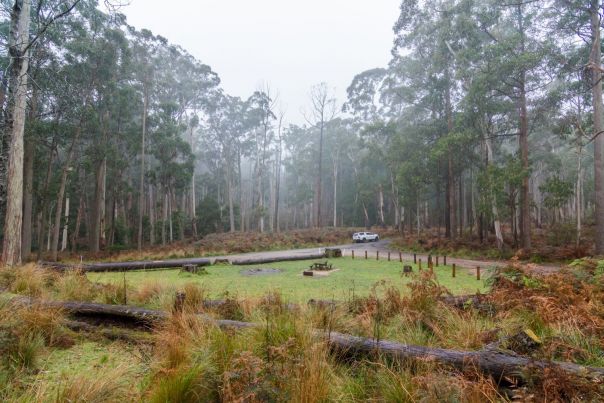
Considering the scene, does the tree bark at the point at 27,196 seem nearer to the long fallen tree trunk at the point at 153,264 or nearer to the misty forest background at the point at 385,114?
Result: the misty forest background at the point at 385,114

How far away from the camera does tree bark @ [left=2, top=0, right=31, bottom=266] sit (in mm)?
8227

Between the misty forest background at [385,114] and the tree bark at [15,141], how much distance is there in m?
0.09

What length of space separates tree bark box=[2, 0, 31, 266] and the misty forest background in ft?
0.28

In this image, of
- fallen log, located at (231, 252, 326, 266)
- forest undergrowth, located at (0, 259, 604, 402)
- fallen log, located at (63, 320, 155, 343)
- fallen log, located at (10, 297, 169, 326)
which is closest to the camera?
forest undergrowth, located at (0, 259, 604, 402)

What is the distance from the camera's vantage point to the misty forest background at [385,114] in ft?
45.4

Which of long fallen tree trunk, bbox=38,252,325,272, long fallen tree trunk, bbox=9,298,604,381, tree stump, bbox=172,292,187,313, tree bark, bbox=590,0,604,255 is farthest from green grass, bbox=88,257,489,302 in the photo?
tree bark, bbox=590,0,604,255

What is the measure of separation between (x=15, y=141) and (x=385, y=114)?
112 feet

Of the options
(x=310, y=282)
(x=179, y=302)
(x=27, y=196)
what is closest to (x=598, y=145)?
(x=310, y=282)

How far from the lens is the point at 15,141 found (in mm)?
8727

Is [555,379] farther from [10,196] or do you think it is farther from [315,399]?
[10,196]

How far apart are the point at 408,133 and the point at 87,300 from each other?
22646 mm

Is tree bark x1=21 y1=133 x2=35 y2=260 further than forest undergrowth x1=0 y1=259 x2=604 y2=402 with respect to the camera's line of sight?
Yes

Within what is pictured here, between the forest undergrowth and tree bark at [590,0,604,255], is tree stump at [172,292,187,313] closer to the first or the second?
Result: the forest undergrowth

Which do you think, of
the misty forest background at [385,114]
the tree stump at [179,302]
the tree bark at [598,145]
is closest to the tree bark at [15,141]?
the misty forest background at [385,114]
